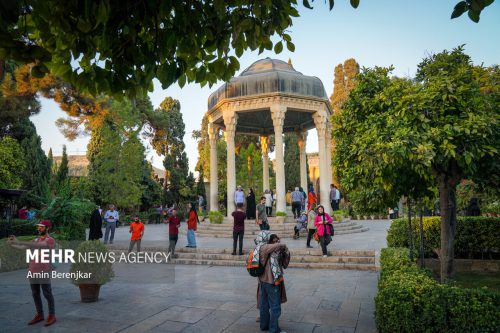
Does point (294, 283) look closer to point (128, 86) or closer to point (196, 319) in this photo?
point (196, 319)

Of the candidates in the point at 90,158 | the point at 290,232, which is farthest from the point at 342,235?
the point at 90,158

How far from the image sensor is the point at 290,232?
53.6 ft

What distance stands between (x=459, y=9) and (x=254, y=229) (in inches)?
561

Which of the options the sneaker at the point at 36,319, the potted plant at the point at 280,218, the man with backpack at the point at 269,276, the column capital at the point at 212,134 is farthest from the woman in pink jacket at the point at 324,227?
the column capital at the point at 212,134

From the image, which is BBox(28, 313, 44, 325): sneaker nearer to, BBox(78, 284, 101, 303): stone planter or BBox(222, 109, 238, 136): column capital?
BBox(78, 284, 101, 303): stone planter

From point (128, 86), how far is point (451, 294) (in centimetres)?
489

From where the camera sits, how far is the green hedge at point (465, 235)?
1060 cm

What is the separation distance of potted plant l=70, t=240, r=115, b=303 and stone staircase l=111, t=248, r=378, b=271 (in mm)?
4936

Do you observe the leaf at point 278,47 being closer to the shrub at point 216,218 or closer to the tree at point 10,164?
the shrub at point 216,218

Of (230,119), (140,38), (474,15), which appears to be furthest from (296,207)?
(474,15)

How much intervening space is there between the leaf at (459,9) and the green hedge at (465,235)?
8967mm

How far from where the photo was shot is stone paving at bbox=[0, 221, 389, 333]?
18.6 ft

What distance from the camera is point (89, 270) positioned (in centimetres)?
711

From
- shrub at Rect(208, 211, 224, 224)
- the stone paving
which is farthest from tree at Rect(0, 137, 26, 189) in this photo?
the stone paving
